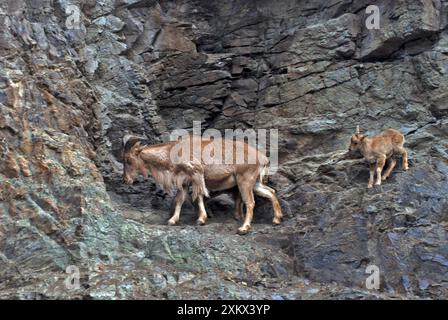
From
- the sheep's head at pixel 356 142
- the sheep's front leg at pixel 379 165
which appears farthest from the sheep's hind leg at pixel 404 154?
the sheep's head at pixel 356 142

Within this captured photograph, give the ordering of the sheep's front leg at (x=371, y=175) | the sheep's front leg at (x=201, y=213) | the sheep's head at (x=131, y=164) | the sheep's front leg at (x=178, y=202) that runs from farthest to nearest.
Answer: the sheep's head at (x=131, y=164)
the sheep's front leg at (x=178, y=202)
the sheep's front leg at (x=201, y=213)
the sheep's front leg at (x=371, y=175)

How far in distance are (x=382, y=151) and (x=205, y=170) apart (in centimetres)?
427

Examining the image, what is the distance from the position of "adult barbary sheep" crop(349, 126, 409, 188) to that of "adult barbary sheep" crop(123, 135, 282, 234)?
2434 mm

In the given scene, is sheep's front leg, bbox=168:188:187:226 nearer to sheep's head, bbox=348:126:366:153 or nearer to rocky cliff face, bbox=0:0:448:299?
rocky cliff face, bbox=0:0:448:299

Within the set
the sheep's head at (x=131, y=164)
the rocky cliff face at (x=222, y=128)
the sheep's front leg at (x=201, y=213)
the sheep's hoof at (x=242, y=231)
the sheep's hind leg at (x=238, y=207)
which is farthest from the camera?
the sheep's head at (x=131, y=164)

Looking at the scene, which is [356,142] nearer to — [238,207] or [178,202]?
[238,207]

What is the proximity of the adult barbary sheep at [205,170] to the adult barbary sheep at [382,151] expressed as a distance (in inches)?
95.8

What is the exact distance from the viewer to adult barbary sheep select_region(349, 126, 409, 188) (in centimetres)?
1741

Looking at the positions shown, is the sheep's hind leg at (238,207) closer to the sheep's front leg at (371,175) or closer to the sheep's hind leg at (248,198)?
the sheep's hind leg at (248,198)

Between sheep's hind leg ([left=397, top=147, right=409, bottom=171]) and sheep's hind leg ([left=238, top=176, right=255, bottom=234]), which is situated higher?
sheep's hind leg ([left=397, top=147, right=409, bottom=171])

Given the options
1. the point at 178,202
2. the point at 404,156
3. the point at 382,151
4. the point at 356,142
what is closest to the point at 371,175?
the point at 382,151

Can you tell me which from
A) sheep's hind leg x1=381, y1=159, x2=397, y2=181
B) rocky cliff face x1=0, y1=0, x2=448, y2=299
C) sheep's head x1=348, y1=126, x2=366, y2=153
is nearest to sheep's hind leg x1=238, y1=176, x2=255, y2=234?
rocky cliff face x1=0, y1=0, x2=448, y2=299

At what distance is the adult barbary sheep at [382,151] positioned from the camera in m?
17.4

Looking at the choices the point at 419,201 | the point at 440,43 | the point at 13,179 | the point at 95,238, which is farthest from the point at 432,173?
the point at 13,179
